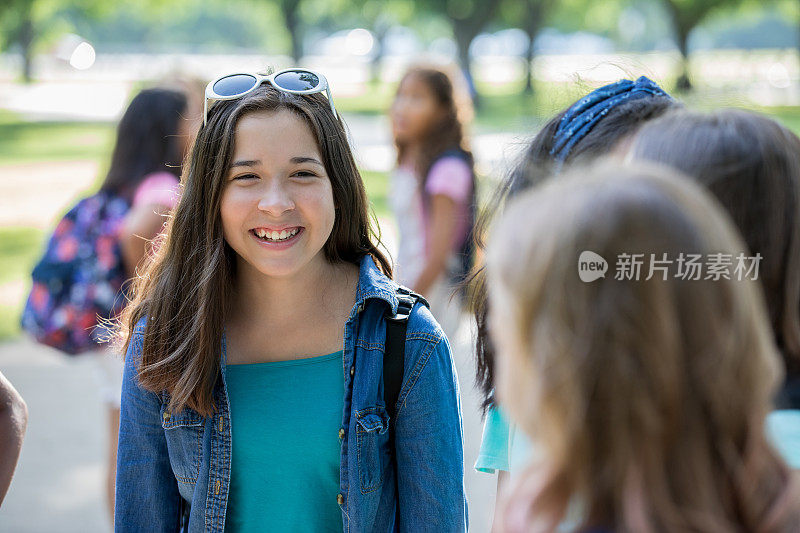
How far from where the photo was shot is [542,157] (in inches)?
77.0

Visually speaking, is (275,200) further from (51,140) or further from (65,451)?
(51,140)

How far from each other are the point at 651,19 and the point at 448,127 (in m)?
87.7

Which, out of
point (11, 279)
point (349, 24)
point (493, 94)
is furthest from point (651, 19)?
point (11, 279)

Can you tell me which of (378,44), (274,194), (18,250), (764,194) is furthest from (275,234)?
(378,44)

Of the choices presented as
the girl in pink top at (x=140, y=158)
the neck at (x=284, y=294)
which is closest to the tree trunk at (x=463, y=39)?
the girl in pink top at (x=140, y=158)

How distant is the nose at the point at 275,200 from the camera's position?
2.06 m

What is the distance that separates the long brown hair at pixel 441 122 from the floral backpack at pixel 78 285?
5.66 ft

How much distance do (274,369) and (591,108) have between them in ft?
3.28

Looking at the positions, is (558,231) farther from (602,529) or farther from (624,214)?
(602,529)

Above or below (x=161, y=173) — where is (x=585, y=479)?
below

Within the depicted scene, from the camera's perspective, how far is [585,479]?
1190mm

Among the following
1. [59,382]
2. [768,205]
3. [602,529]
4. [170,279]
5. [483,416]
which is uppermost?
[768,205]

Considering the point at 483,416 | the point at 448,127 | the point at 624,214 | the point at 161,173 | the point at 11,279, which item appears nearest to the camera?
the point at 624,214

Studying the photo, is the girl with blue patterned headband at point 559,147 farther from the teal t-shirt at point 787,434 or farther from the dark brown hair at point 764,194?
the teal t-shirt at point 787,434
